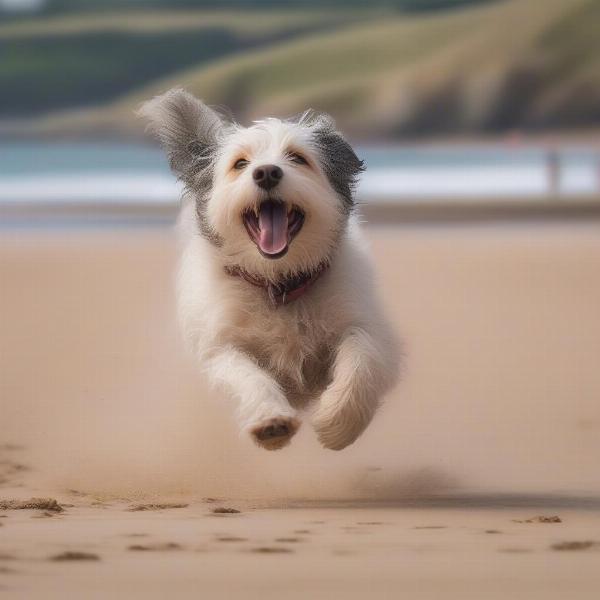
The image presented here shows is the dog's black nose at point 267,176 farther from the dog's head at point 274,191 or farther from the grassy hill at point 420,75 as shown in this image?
the grassy hill at point 420,75

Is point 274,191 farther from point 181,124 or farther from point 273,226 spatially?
point 181,124

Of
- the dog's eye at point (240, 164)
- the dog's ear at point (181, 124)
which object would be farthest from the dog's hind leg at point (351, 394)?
the dog's ear at point (181, 124)

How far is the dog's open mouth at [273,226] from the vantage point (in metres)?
5.67

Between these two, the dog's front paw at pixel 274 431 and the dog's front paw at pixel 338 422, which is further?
the dog's front paw at pixel 338 422

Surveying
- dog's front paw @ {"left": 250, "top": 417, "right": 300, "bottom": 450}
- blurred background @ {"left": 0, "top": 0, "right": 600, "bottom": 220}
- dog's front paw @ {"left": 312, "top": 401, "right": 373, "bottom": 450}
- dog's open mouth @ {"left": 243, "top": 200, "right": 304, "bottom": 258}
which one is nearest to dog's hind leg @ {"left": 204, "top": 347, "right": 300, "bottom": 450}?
dog's front paw @ {"left": 250, "top": 417, "right": 300, "bottom": 450}

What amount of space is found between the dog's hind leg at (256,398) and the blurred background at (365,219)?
0.64 metres

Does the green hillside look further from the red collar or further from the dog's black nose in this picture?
the dog's black nose

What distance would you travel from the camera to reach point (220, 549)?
4.55m

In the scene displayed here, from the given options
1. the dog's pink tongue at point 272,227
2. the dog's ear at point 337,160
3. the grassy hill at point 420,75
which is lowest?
the dog's pink tongue at point 272,227

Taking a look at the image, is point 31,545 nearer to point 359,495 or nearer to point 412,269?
point 359,495

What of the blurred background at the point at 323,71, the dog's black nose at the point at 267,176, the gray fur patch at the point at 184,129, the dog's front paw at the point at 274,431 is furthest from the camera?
the blurred background at the point at 323,71

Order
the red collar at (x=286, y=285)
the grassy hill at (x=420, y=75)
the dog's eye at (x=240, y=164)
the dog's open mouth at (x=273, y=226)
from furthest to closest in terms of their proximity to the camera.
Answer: the grassy hill at (x=420, y=75)
the red collar at (x=286, y=285)
the dog's eye at (x=240, y=164)
the dog's open mouth at (x=273, y=226)

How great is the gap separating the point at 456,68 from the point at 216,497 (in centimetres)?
2904

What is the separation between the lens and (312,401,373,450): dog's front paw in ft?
18.1
